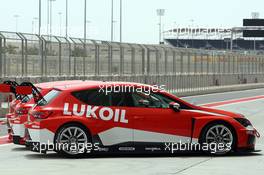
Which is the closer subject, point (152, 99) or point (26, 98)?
point (152, 99)

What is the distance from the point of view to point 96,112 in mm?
12125

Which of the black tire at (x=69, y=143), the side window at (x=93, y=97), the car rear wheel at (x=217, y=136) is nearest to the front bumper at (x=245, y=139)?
the car rear wheel at (x=217, y=136)

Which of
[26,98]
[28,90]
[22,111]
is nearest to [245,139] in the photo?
[28,90]

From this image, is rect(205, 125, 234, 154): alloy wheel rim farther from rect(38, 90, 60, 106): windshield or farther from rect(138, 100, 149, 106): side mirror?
rect(38, 90, 60, 106): windshield

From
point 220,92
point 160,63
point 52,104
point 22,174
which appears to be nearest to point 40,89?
point 52,104

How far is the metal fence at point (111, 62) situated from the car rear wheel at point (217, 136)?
43.6 ft

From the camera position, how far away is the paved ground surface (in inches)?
416

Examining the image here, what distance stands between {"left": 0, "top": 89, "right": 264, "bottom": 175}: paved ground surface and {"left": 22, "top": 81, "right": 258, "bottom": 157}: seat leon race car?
0.21m

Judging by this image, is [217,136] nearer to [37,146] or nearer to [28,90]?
[37,146]

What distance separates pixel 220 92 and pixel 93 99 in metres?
34.9

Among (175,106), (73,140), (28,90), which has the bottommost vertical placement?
(73,140)

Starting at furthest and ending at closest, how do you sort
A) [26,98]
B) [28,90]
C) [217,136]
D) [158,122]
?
[26,98]
[28,90]
[217,136]
[158,122]

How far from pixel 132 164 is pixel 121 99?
1410 mm

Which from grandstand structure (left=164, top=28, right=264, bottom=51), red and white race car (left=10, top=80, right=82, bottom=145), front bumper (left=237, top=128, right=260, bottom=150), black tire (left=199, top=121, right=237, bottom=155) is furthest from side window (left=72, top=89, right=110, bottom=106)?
grandstand structure (left=164, top=28, right=264, bottom=51)
